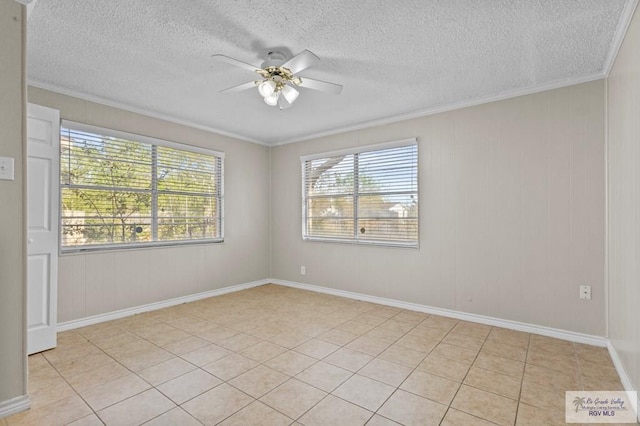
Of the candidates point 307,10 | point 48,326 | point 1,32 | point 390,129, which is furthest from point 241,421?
point 390,129

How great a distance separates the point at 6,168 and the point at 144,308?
2434 mm

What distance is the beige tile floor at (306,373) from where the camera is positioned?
1.92m

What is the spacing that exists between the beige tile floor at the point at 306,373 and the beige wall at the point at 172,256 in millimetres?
350

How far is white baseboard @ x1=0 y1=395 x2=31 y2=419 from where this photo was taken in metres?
1.87

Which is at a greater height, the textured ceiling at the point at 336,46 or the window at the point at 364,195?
the textured ceiling at the point at 336,46

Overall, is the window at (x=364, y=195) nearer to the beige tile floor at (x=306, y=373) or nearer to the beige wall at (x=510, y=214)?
the beige wall at (x=510, y=214)

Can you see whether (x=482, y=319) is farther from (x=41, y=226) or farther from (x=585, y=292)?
(x=41, y=226)

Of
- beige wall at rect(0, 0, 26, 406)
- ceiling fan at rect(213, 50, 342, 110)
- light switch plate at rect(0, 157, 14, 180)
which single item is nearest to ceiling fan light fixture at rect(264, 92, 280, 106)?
ceiling fan at rect(213, 50, 342, 110)

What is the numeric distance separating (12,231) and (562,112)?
4.37 m

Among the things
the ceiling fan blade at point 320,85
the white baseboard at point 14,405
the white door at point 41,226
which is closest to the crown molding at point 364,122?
the white door at point 41,226

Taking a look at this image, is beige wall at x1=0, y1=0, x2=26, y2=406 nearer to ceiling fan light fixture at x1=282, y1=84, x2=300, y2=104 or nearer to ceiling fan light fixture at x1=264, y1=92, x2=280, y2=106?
ceiling fan light fixture at x1=264, y1=92, x2=280, y2=106

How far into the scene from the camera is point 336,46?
2.43 meters

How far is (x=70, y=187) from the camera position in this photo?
131 inches

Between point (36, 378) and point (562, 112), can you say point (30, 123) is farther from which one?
point (562, 112)
